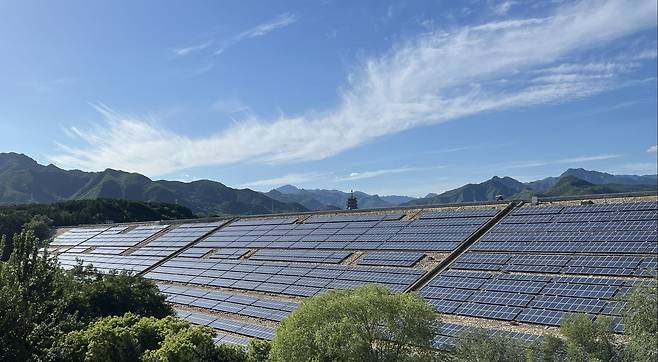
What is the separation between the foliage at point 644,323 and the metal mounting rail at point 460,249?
2046 centimetres

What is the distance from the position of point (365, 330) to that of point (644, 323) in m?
10.8

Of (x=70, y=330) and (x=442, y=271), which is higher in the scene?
(x=442, y=271)

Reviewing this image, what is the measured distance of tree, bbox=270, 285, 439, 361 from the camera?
70.7 ft

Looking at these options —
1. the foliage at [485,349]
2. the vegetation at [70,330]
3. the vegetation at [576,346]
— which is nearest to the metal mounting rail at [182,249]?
the vegetation at [70,330]

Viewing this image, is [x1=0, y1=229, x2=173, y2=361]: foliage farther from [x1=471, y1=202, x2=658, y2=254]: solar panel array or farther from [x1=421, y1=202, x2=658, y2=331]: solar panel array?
[x1=471, y1=202, x2=658, y2=254]: solar panel array

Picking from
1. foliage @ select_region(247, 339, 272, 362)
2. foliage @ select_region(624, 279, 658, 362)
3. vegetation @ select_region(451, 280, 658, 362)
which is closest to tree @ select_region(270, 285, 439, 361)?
vegetation @ select_region(451, 280, 658, 362)

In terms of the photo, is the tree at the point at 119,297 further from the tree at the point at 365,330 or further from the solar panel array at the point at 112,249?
the solar panel array at the point at 112,249

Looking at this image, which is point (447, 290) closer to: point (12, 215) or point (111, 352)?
point (111, 352)

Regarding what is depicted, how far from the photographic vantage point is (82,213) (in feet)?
418

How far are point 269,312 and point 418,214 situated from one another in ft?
68.0

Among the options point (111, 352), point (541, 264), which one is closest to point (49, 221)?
point (111, 352)

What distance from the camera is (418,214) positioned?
52.1 m

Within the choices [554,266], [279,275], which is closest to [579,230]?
[554,266]

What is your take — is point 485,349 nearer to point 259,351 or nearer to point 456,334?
point 456,334
